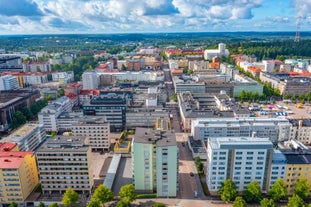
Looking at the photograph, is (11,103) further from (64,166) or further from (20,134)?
(64,166)

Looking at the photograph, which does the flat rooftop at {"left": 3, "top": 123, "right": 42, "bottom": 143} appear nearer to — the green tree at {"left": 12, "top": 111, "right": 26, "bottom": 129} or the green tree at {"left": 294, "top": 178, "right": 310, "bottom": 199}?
the green tree at {"left": 12, "top": 111, "right": 26, "bottom": 129}

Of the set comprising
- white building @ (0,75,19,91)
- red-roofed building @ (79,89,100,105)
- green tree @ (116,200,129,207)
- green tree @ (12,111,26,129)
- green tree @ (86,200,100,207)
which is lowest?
green tree @ (116,200,129,207)

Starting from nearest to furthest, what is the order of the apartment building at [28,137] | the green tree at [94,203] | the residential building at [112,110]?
the green tree at [94,203], the apartment building at [28,137], the residential building at [112,110]

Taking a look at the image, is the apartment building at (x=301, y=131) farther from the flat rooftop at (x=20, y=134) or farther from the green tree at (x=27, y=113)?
the green tree at (x=27, y=113)

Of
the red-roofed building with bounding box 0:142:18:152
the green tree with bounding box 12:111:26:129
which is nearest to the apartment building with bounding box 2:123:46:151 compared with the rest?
the red-roofed building with bounding box 0:142:18:152

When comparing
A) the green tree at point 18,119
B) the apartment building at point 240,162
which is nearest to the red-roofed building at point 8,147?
the green tree at point 18,119

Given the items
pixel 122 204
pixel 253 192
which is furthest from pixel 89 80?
pixel 253 192
